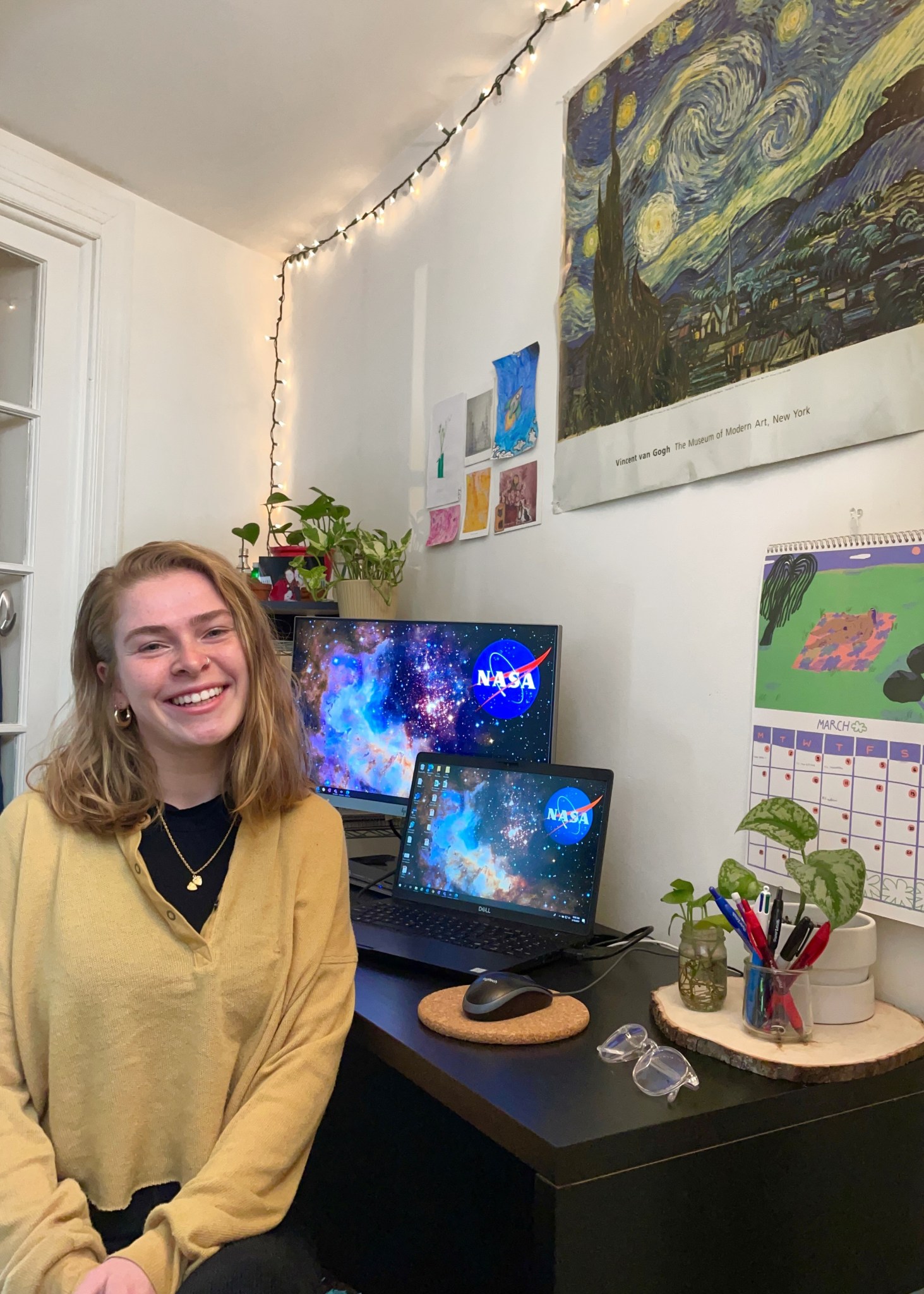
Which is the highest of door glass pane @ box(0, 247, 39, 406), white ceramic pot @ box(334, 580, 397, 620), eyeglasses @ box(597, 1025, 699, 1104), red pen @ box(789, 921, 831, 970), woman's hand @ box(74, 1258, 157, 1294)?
door glass pane @ box(0, 247, 39, 406)

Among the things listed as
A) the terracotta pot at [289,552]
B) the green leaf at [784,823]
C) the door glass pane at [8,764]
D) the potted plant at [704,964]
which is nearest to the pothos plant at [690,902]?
the potted plant at [704,964]

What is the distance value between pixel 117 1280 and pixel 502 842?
696 millimetres

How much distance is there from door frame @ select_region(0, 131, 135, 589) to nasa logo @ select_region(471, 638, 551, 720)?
4.16 feet

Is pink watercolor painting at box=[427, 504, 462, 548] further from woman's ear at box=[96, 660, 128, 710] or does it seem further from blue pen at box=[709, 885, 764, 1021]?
blue pen at box=[709, 885, 764, 1021]

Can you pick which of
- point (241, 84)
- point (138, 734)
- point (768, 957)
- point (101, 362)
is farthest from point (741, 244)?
point (101, 362)

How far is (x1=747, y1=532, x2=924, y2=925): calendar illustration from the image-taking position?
3.42ft

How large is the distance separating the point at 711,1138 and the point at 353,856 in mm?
1132

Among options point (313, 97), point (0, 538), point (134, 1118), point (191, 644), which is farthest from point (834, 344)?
point (0, 538)

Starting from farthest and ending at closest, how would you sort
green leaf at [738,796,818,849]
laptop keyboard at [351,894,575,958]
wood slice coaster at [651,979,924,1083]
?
1. laptop keyboard at [351,894,575,958]
2. green leaf at [738,796,818,849]
3. wood slice coaster at [651,979,924,1083]

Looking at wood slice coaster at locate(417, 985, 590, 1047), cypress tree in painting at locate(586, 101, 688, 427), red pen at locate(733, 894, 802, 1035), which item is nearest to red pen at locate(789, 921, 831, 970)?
red pen at locate(733, 894, 802, 1035)

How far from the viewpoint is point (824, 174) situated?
115cm

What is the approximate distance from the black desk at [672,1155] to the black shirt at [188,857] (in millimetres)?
220

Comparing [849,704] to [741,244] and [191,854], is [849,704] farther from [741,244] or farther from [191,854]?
[191,854]

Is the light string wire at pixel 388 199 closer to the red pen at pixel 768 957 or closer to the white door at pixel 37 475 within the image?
the white door at pixel 37 475
